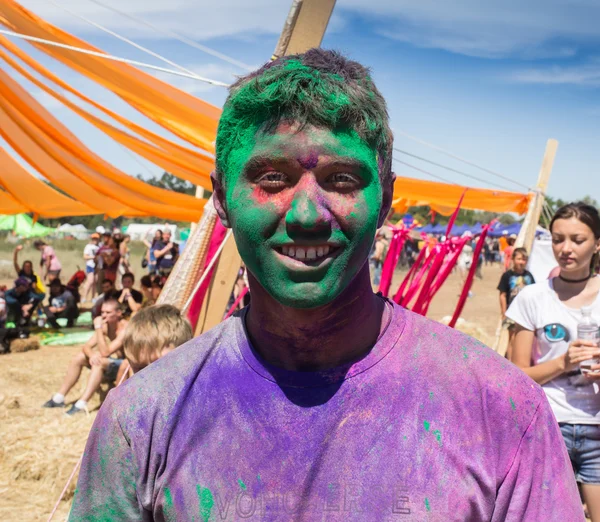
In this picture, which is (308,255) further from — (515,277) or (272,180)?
(515,277)

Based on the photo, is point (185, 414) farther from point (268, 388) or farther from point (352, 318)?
point (352, 318)

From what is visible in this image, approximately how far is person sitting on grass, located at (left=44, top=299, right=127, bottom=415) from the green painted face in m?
5.06

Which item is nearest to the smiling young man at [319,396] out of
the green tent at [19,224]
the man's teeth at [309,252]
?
the man's teeth at [309,252]

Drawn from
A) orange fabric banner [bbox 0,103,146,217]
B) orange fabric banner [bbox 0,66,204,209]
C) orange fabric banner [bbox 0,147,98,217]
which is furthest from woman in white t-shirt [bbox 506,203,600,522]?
orange fabric banner [bbox 0,147,98,217]

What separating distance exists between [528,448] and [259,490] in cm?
42

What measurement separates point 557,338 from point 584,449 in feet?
1.52

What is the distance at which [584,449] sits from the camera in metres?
2.59

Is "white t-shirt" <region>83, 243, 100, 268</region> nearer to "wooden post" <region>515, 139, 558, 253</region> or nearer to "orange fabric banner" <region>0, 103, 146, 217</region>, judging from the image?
"orange fabric banner" <region>0, 103, 146, 217</region>

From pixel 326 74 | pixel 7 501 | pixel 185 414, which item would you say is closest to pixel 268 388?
pixel 185 414

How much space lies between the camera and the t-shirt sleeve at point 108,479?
104 centimetres

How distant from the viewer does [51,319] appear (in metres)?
10.0

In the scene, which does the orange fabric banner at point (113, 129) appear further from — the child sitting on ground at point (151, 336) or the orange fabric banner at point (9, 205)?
the child sitting on ground at point (151, 336)

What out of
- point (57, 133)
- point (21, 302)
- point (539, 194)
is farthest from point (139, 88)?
point (21, 302)

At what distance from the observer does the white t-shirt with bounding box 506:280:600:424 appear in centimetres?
263
